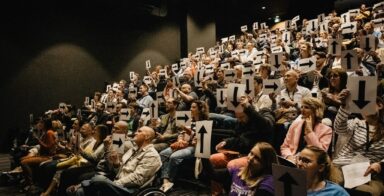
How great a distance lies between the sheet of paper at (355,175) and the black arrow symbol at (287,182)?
30.1 inches

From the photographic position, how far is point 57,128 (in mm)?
6504

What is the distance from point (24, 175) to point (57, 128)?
0.94 meters

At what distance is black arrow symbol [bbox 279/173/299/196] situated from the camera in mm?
1924

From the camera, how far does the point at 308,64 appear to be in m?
4.84

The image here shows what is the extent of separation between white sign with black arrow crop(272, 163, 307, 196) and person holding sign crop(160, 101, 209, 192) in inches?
80.6

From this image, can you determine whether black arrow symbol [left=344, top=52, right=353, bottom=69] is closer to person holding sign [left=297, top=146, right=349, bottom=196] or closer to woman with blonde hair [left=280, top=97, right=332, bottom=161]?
woman with blonde hair [left=280, top=97, right=332, bottom=161]

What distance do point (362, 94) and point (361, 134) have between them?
13.6 inches

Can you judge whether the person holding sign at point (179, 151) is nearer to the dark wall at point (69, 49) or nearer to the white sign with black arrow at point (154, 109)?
the white sign with black arrow at point (154, 109)

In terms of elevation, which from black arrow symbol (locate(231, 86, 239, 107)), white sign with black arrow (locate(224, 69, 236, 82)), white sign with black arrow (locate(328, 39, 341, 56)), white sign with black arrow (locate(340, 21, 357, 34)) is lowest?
black arrow symbol (locate(231, 86, 239, 107))

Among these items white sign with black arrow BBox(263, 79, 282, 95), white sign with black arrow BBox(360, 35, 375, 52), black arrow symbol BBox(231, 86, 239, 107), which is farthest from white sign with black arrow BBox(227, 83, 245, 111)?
white sign with black arrow BBox(360, 35, 375, 52)

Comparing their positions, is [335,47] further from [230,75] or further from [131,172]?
[131,172]

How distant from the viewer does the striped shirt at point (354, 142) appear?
2.80 m

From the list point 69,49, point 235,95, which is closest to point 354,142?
point 235,95

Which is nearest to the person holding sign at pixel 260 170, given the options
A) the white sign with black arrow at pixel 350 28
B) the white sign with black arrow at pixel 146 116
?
the white sign with black arrow at pixel 146 116
